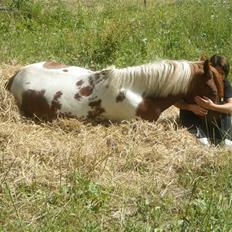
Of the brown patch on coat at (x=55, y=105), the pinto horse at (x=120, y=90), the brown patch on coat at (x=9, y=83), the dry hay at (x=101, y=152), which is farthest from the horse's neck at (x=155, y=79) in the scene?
the brown patch on coat at (x=9, y=83)

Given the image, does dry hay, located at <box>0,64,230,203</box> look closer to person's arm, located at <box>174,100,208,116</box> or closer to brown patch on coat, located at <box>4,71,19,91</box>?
brown patch on coat, located at <box>4,71,19,91</box>

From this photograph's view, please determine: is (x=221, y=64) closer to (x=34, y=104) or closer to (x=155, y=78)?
(x=155, y=78)

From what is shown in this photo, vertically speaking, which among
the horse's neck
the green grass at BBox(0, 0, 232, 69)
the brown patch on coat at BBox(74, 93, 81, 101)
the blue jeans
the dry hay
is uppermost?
the horse's neck

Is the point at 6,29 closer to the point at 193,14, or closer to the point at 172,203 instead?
the point at 193,14

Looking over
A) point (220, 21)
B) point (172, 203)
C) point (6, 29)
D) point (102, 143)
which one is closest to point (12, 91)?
point (102, 143)

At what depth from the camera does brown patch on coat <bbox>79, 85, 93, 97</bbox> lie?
5484mm

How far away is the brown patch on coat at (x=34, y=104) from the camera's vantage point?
5562mm

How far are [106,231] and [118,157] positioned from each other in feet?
4.06

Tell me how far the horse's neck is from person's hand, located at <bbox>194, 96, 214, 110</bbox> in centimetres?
18

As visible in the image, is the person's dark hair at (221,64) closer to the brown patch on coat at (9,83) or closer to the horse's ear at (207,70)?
the horse's ear at (207,70)

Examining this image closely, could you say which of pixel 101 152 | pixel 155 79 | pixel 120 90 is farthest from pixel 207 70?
pixel 101 152

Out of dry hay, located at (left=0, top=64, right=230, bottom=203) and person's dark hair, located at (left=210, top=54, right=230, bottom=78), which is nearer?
dry hay, located at (left=0, top=64, right=230, bottom=203)

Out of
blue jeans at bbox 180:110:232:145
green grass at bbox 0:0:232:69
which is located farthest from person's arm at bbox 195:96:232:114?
green grass at bbox 0:0:232:69

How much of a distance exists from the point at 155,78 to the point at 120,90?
34cm
